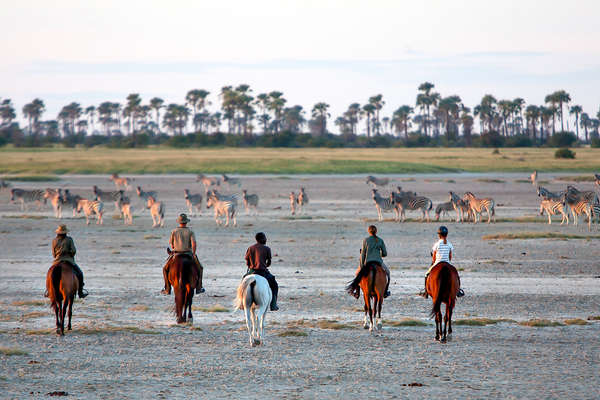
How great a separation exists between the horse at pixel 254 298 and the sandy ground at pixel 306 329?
32 cm

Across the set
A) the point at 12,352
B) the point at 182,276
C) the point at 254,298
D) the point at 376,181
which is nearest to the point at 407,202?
the point at 376,181

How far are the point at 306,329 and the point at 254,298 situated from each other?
2.09 meters

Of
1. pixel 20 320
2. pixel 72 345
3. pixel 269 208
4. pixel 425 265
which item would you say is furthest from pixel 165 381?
pixel 269 208

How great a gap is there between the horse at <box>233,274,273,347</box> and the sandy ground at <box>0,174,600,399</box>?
32cm

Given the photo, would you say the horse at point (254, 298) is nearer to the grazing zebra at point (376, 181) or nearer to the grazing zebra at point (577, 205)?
the grazing zebra at point (577, 205)

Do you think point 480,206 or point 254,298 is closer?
point 254,298

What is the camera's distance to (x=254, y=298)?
13.0 meters

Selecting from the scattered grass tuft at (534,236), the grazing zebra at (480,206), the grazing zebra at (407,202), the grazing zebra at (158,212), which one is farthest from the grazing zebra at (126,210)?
the scattered grass tuft at (534,236)

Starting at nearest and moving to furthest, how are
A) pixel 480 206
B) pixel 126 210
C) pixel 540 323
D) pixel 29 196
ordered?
pixel 540 323
pixel 480 206
pixel 126 210
pixel 29 196

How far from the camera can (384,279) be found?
1404 cm

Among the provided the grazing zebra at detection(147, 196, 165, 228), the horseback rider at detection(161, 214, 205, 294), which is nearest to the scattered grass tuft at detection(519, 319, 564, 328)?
the horseback rider at detection(161, 214, 205, 294)

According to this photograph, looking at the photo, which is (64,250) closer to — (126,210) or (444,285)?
(444,285)

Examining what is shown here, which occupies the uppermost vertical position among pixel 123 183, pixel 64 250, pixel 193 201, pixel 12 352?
pixel 123 183

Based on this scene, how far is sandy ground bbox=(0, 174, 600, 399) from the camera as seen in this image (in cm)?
1096
